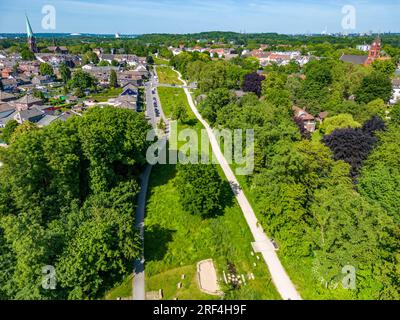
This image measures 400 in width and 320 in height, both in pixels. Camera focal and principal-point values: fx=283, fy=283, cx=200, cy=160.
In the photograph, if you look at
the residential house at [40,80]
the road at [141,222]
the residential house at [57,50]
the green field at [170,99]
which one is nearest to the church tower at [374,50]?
the green field at [170,99]

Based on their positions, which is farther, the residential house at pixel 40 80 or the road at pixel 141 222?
the residential house at pixel 40 80

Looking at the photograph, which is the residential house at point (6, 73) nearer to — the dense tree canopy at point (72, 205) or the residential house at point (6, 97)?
the residential house at point (6, 97)

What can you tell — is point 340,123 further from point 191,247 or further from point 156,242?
point 156,242

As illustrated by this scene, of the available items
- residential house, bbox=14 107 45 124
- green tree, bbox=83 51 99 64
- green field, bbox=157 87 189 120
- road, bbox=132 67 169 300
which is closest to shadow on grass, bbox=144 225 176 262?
road, bbox=132 67 169 300

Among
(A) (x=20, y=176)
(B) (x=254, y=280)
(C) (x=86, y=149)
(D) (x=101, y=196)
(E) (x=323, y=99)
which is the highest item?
(E) (x=323, y=99)

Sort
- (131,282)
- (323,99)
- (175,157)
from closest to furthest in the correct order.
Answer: (131,282), (175,157), (323,99)
